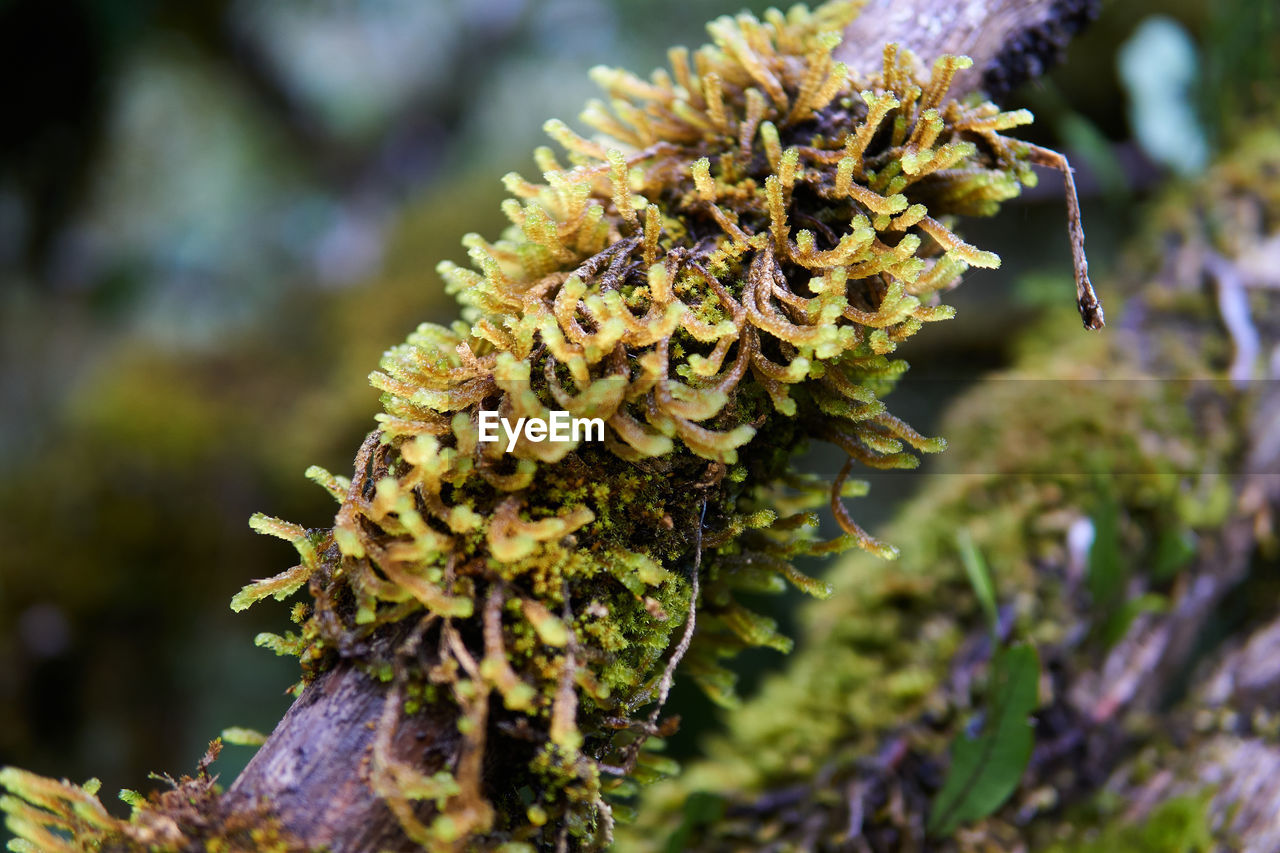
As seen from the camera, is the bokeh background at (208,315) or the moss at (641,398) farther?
the bokeh background at (208,315)

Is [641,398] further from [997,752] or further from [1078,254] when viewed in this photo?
[997,752]

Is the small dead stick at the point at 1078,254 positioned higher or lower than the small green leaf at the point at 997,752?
higher

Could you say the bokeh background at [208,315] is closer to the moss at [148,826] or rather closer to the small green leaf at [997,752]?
the small green leaf at [997,752]

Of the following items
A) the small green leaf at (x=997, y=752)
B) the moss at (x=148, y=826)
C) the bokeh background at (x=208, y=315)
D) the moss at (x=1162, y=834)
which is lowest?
the moss at (x=1162, y=834)

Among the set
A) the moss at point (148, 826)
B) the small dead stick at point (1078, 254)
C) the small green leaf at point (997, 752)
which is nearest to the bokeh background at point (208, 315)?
the small green leaf at point (997, 752)

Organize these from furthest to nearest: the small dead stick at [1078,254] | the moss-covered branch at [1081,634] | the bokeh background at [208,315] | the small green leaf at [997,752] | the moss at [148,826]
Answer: the bokeh background at [208,315] < the moss-covered branch at [1081,634] < the small green leaf at [997,752] < the small dead stick at [1078,254] < the moss at [148,826]

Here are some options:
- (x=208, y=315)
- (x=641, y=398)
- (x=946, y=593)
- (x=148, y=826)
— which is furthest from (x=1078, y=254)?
(x=208, y=315)

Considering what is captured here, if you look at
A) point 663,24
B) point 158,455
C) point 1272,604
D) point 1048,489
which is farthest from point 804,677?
point 663,24
